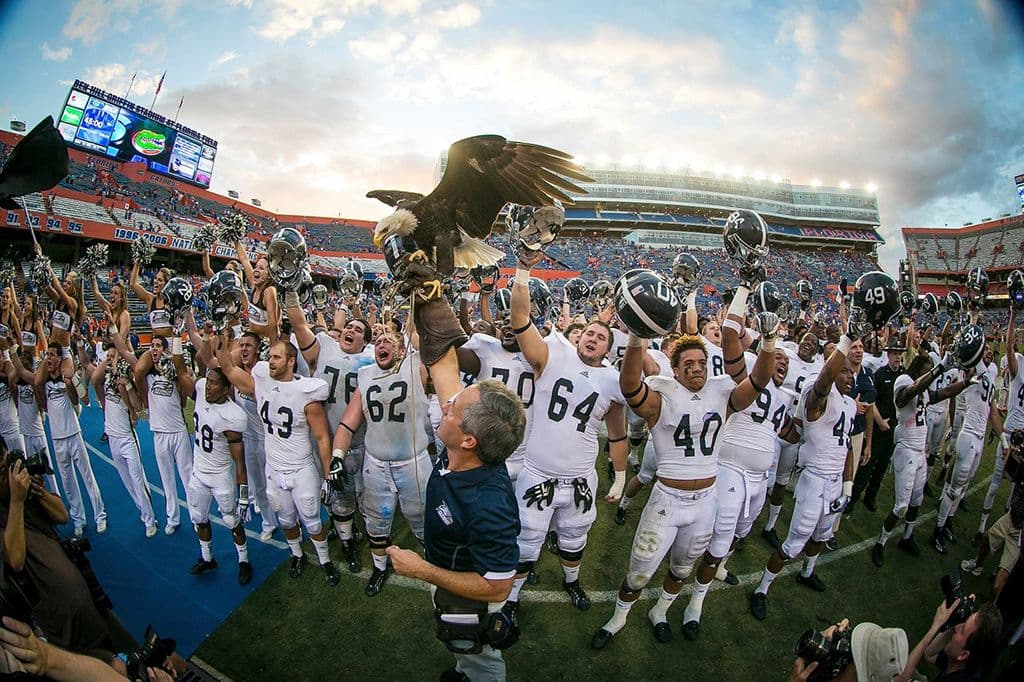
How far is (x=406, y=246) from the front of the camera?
2516 mm

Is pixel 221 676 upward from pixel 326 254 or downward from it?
downward

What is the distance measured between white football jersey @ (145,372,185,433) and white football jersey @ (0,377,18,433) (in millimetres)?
1709

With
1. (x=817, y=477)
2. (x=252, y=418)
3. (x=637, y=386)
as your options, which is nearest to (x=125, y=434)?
(x=252, y=418)

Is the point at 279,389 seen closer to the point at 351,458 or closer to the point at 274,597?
the point at 351,458

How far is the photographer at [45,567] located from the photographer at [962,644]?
4200 millimetres

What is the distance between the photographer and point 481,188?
2.78m

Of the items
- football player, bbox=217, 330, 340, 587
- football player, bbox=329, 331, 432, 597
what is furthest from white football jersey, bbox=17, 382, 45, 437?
football player, bbox=329, 331, 432, 597

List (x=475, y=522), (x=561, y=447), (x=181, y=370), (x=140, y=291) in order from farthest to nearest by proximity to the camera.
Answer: (x=140, y=291), (x=181, y=370), (x=561, y=447), (x=475, y=522)

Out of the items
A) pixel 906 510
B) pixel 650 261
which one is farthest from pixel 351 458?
pixel 650 261

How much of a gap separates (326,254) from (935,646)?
147 feet

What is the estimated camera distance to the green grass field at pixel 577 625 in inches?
140

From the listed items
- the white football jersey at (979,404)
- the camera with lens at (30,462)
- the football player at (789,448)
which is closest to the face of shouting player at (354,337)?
the camera with lens at (30,462)

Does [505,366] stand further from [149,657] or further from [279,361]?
[149,657]

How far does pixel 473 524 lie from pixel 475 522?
1 centimetres
